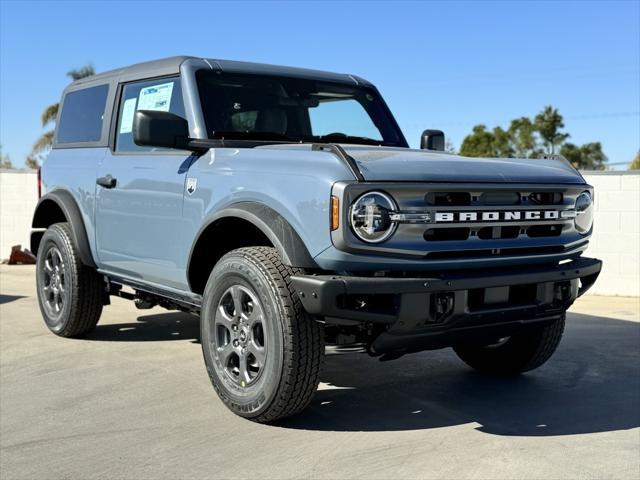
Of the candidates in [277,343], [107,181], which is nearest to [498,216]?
[277,343]

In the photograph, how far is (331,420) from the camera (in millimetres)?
4191

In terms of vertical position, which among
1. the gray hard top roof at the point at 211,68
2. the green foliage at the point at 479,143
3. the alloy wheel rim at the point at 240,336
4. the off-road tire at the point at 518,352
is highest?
the green foliage at the point at 479,143

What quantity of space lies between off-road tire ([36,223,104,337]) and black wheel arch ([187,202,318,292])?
219 cm

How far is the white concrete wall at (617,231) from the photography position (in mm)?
10320

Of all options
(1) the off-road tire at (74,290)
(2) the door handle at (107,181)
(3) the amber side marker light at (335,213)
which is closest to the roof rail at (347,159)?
(3) the amber side marker light at (335,213)

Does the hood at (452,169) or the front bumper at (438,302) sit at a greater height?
the hood at (452,169)

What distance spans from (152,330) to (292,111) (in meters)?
2.65

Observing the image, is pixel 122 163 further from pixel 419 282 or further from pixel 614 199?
pixel 614 199

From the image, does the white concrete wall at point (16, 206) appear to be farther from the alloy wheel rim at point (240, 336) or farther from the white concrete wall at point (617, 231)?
the alloy wheel rim at point (240, 336)

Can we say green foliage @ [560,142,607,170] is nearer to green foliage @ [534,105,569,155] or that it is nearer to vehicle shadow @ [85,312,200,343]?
green foliage @ [534,105,569,155]

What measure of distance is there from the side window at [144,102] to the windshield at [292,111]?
0.24 metres

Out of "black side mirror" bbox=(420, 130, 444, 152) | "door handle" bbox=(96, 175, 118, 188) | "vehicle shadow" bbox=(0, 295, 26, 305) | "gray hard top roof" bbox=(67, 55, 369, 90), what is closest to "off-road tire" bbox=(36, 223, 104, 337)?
"door handle" bbox=(96, 175, 118, 188)

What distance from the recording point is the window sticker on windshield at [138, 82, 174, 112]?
17.1 feet

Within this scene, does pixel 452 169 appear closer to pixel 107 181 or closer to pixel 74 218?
pixel 107 181
